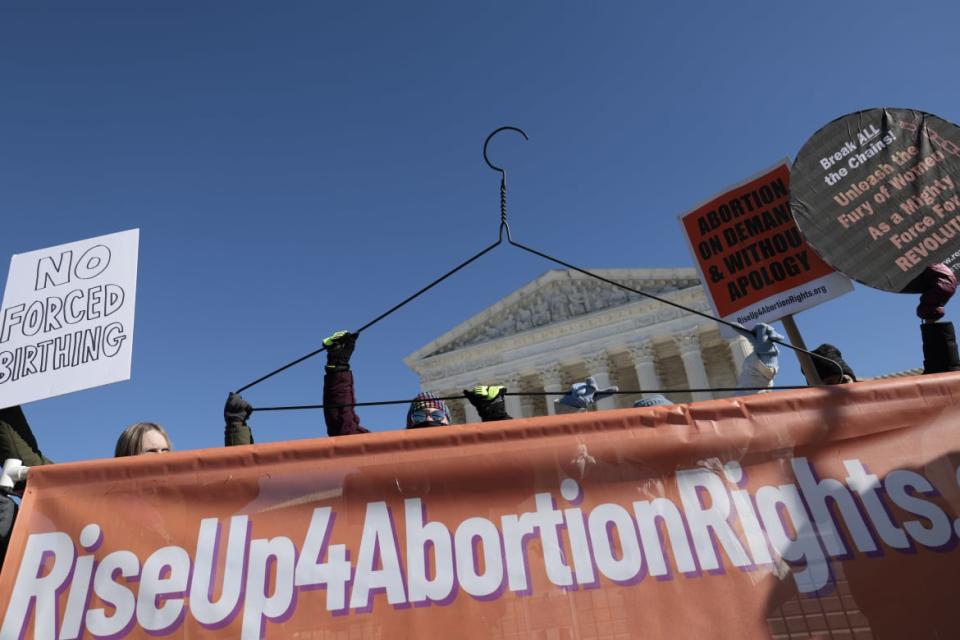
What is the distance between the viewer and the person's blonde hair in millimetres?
2572

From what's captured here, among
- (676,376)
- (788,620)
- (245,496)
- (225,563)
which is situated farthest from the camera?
(676,376)

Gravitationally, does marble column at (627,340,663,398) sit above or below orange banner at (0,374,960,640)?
above

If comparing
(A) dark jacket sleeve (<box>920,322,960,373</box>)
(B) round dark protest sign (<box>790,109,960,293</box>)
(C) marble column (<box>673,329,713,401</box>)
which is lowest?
(A) dark jacket sleeve (<box>920,322,960,373</box>)

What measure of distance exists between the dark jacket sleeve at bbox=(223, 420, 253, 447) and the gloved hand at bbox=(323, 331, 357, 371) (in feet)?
1.57

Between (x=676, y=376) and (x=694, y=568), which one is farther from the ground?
(x=676, y=376)

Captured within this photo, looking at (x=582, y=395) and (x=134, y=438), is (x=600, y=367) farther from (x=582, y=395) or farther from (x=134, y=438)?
(x=134, y=438)

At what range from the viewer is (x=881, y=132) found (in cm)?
311

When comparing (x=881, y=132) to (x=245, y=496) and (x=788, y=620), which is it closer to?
(x=788, y=620)

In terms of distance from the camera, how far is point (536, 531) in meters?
1.79

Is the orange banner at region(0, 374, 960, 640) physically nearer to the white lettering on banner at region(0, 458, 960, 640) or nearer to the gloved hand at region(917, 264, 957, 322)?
the white lettering on banner at region(0, 458, 960, 640)

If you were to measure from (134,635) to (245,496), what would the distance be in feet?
1.47

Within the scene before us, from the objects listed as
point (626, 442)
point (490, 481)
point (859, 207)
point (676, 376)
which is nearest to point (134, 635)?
point (490, 481)

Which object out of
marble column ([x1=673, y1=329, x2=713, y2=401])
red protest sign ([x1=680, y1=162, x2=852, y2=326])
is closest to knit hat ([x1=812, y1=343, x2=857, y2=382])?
red protest sign ([x1=680, y1=162, x2=852, y2=326])

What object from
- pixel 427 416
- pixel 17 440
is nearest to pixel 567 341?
pixel 427 416
